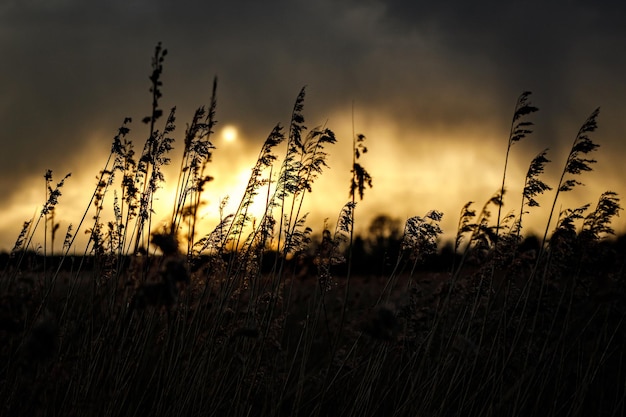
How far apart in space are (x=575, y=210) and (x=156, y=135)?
128 inches

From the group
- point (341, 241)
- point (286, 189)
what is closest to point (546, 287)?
point (341, 241)

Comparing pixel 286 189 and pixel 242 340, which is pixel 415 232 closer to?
pixel 286 189

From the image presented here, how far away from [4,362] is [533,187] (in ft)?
12.2

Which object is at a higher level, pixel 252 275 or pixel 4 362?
pixel 252 275

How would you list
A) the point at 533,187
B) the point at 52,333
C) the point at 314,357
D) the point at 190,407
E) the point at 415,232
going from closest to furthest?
1. the point at 52,333
2. the point at 190,407
3. the point at 415,232
4. the point at 533,187
5. the point at 314,357

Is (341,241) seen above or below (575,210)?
below

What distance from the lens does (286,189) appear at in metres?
3.78

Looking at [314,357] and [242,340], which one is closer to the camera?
[242,340]

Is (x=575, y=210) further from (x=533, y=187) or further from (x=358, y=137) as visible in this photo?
(x=358, y=137)

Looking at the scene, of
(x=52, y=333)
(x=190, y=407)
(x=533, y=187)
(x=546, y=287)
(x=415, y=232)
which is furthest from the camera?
(x=546, y=287)

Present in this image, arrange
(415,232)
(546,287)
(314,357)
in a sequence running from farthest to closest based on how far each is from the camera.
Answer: (314,357), (546,287), (415,232)

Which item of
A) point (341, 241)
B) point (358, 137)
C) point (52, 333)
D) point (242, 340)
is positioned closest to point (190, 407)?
point (242, 340)

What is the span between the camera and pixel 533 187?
4051 mm

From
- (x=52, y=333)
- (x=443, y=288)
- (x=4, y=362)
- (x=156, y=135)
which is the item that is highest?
(x=156, y=135)
